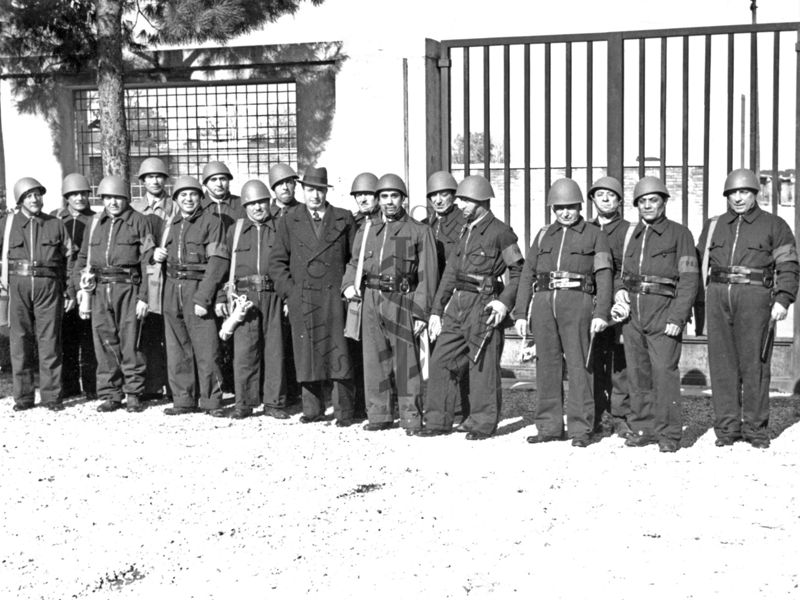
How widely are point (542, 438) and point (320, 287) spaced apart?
7.05ft

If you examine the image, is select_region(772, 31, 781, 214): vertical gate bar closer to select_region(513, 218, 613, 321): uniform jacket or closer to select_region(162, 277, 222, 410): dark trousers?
select_region(513, 218, 613, 321): uniform jacket

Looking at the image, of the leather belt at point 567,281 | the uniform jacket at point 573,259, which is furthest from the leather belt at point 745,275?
the leather belt at point 567,281

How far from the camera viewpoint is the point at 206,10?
12750mm

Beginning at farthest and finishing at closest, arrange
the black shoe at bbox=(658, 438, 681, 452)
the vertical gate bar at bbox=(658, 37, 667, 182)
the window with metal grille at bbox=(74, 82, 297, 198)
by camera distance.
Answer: the window with metal grille at bbox=(74, 82, 297, 198), the vertical gate bar at bbox=(658, 37, 667, 182), the black shoe at bbox=(658, 438, 681, 452)

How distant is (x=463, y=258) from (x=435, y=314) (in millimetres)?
469

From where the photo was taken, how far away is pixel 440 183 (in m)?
9.91

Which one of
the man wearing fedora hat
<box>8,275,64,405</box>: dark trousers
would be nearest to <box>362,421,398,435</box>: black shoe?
the man wearing fedora hat

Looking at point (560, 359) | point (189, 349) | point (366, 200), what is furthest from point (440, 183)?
point (189, 349)

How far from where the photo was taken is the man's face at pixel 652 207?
8383mm

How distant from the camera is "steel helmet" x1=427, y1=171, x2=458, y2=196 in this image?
990cm

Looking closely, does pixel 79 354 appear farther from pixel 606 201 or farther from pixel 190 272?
pixel 606 201

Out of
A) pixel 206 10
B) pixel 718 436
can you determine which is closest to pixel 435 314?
pixel 718 436

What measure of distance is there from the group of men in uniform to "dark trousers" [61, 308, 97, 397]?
0.02 metres

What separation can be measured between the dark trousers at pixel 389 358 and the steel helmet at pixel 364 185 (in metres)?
0.80
